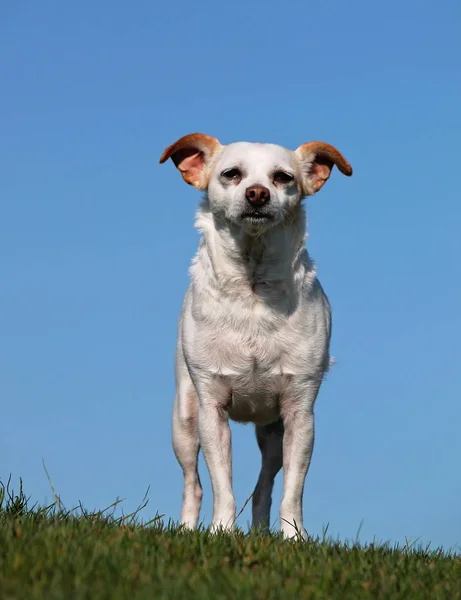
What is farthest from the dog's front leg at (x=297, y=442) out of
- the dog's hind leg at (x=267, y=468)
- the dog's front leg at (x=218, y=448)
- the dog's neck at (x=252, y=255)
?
the dog's neck at (x=252, y=255)

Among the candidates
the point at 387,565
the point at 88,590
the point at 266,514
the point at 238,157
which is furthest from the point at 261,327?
the point at 88,590

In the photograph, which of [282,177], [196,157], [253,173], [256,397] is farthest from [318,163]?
[256,397]

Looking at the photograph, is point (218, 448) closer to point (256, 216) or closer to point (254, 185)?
point (256, 216)

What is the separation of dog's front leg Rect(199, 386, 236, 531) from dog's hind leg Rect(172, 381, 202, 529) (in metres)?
0.77

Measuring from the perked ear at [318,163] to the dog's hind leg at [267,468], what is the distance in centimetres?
223

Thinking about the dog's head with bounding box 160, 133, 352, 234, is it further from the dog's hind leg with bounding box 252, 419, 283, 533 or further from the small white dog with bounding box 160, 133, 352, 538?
the dog's hind leg with bounding box 252, 419, 283, 533

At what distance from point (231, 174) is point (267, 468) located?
2.83 m

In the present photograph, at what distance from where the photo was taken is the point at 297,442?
7.63 m

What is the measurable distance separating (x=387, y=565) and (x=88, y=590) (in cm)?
208

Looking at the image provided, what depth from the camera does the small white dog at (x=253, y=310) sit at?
742 centimetres

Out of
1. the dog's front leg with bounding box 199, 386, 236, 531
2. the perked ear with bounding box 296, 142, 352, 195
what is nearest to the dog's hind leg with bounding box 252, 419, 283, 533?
the dog's front leg with bounding box 199, 386, 236, 531

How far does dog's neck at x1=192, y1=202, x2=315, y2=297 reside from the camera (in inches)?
294

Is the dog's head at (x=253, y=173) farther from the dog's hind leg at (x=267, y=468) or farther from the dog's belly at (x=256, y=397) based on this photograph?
the dog's hind leg at (x=267, y=468)

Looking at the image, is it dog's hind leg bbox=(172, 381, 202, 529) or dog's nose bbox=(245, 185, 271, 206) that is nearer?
dog's nose bbox=(245, 185, 271, 206)
